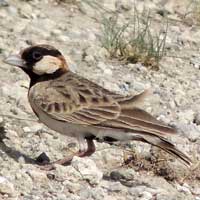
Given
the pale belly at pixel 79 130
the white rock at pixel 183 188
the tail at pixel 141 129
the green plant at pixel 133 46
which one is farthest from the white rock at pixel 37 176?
the green plant at pixel 133 46

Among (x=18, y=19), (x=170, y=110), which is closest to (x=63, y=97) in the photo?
(x=170, y=110)

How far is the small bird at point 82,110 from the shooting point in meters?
7.69

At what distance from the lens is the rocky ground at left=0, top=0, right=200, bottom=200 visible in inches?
300

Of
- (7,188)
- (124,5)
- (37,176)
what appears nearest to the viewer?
(7,188)

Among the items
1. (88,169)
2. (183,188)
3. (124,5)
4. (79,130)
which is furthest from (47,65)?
(124,5)

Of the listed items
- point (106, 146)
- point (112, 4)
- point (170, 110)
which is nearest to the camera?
point (106, 146)

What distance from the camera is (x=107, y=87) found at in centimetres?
984

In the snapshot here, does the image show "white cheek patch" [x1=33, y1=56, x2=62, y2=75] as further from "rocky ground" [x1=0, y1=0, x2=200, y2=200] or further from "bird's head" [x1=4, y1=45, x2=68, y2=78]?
"rocky ground" [x1=0, y1=0, x2=200, y2=200]

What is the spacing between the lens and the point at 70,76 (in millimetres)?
8289

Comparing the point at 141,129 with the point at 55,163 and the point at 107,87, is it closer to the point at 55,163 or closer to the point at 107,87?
the point at 55,163

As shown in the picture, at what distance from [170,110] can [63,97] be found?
1973 mm

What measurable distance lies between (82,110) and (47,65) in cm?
57

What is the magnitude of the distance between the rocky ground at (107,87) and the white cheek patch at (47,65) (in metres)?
0.67

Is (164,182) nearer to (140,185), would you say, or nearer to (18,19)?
(140,185)
